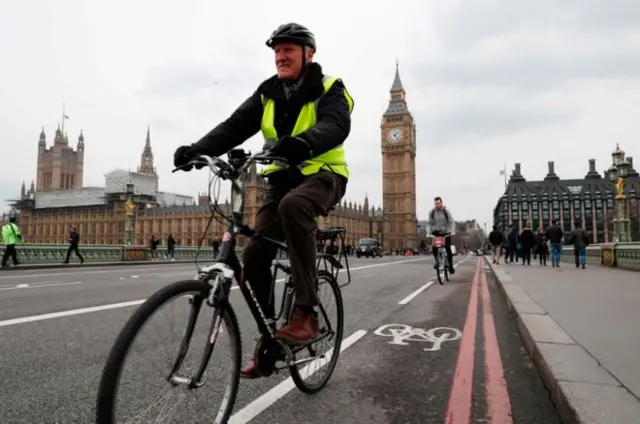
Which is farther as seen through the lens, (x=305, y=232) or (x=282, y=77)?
(x=282, y=77)

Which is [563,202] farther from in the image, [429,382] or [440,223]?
[429,382]

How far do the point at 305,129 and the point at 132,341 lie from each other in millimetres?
1406

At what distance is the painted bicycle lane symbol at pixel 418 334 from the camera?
14.8 feet

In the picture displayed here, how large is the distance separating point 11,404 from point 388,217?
11120 centimetres

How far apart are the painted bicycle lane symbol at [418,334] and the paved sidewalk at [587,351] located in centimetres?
71

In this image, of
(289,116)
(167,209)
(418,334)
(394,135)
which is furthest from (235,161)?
(394,135)

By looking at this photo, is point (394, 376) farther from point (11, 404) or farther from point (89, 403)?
point (11, 404)

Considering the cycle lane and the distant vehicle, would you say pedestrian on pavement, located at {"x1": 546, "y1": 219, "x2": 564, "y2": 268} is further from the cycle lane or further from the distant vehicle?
the distant vehicle

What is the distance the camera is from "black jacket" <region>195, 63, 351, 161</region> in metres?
2.48

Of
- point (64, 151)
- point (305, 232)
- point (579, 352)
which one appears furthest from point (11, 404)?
point (64, 151)

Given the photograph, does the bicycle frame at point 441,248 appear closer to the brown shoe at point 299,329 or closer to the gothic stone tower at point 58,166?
the brown shoe at point 299,329

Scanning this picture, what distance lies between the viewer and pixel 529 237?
766 inches

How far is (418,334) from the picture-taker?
490 cm

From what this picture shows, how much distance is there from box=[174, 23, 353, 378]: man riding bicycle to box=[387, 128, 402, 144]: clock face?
4464 inches
